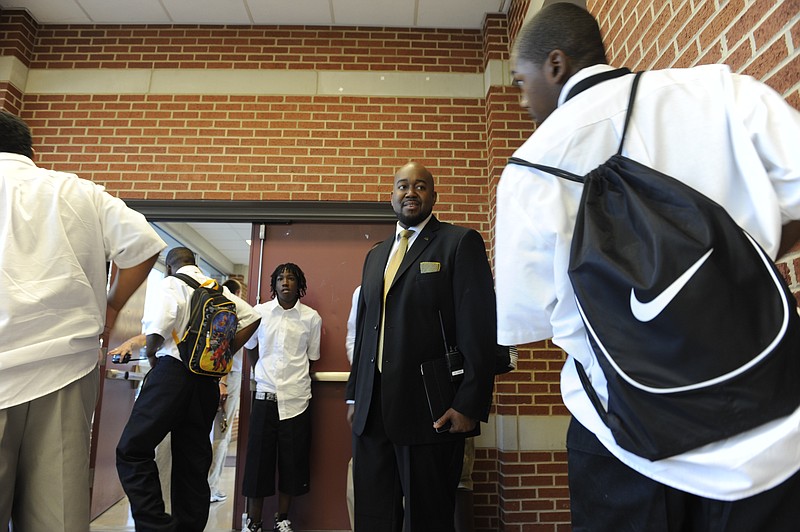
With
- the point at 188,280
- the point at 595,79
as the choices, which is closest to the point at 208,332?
the point at 188,280

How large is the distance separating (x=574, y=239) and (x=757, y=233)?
0.30m

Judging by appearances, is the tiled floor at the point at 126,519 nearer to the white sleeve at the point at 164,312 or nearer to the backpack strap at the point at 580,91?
the white sleeve at the point at 164,312

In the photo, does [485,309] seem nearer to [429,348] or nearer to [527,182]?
[429,348]

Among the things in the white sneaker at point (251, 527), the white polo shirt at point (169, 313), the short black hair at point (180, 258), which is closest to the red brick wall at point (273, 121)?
the short black hair at point (180, 258)

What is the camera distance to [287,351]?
394 cm

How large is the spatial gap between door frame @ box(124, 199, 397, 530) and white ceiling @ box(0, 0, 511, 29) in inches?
62.2

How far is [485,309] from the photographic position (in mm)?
2113

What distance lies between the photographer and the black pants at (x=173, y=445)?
2.91m

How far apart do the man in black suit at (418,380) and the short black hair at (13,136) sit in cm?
133

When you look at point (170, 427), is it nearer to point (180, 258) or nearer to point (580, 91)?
point (180, 258)

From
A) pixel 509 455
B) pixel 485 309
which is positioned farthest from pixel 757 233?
pixel 509 455

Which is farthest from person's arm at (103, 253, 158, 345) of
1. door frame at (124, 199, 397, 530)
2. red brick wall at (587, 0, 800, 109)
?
door frame at (124, 199, 397, 530)

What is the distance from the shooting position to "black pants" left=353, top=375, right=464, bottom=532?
1.94 meters

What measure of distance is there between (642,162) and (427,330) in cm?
128
